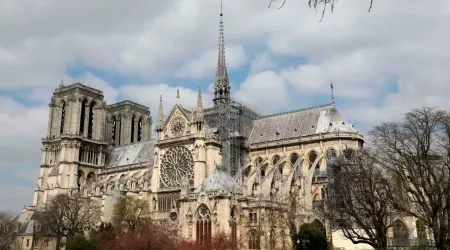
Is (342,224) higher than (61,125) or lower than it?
lower

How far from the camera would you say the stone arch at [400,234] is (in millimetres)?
31859

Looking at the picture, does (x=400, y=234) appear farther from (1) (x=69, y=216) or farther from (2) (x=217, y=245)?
(1) (x=69, y=216)

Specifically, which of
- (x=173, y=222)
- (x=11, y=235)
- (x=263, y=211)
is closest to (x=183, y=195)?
(x=173, y=222)

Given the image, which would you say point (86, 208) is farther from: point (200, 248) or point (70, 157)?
point (200, 248)

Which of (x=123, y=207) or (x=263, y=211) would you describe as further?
(x=123, y=207)

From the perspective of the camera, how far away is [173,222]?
49875 millimetres

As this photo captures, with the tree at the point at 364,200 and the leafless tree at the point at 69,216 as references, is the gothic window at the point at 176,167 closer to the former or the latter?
the leafless tree at the point at 69,216

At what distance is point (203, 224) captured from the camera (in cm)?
4356

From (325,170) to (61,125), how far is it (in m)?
42.3

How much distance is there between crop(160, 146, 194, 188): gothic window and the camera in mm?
55706

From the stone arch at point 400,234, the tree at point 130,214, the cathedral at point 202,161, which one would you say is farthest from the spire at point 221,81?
the stone arch at point 400,234

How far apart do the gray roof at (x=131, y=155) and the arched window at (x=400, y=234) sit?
37.8 meters

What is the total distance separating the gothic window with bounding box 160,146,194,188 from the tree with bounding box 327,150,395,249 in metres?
21.9

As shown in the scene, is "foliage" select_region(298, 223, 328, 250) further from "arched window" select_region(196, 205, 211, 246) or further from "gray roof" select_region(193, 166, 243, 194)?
"gray roof" select_region(193, 166, 243, 194)
